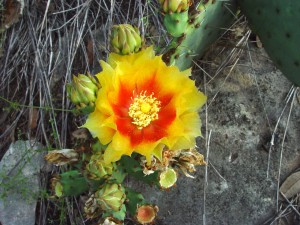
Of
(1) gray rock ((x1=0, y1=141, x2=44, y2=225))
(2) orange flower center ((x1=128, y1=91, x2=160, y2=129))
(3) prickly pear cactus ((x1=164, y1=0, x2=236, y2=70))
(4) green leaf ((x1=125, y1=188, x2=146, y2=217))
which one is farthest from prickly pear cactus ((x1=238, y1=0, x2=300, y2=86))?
(1) gray rock ((x1=0, y1=141, x2=44, y2=225))

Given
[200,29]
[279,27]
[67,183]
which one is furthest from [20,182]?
[279,27]

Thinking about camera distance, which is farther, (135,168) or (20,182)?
(20,182)

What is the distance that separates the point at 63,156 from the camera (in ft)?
4.41

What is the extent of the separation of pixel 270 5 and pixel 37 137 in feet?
2.79

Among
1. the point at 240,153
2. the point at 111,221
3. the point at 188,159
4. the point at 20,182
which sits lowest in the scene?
the point at 20,182

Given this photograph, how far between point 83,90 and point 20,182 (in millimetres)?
704

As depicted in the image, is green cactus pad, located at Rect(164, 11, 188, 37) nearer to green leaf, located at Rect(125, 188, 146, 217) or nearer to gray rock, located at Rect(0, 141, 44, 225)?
green leaf, located at Rect(125, 188, 146, 217)

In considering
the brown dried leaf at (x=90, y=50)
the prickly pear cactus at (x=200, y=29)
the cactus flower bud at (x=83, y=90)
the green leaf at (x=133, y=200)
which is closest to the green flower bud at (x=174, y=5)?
the prickly pear cactus at (x=200, y=29)

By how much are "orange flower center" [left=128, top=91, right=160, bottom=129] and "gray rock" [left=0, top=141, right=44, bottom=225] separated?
1.82ft

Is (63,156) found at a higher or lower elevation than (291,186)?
higher

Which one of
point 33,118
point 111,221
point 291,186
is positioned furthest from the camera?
point 33,118

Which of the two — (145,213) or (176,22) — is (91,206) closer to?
(145,213)

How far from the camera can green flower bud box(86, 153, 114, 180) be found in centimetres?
121

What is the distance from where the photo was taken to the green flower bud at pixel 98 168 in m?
1.21
